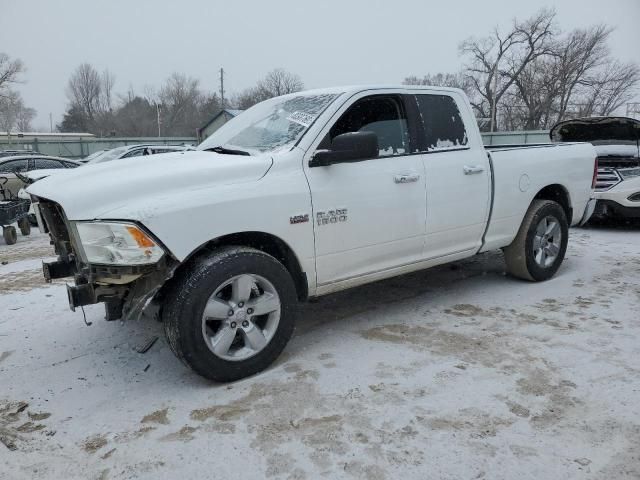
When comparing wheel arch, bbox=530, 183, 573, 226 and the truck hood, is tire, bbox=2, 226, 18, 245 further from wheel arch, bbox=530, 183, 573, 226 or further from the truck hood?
wheel arch, bbox=530, 183, 573, 226

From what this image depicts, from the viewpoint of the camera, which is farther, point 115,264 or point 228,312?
point 228,312

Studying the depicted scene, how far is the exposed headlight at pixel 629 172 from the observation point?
7.94m

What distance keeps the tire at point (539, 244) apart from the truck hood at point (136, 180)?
9.50 feet

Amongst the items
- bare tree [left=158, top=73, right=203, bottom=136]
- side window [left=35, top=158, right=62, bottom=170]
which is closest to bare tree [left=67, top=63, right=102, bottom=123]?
bare tree [left=158, top=73, right=203, bottom=136]

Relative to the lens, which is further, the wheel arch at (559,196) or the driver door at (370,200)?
the wheel arch at (559,196)

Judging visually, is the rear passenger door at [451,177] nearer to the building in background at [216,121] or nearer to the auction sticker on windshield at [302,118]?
the auction sticker on windshield at [302,118]

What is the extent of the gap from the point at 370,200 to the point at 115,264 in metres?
Result: 1.76

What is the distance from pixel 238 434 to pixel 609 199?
7.41 metres

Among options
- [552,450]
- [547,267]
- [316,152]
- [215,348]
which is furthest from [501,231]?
[215,348]

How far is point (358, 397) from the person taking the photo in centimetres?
290

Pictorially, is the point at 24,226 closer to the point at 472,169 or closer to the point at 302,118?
the point at 302,118

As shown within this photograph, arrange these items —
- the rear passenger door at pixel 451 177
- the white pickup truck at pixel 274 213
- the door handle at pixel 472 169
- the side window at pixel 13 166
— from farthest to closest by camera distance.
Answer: the side window at pixel 13 166, the door handle at pixel 472 169, the rear passenger door at pixel 451 177, the white pickup truck at pixel 274 213

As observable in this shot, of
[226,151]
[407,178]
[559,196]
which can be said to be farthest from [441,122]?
[559,196]

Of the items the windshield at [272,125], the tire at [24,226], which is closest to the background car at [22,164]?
the tire at [24,226]
